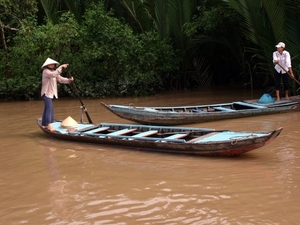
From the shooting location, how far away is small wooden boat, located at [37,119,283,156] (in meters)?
5.51

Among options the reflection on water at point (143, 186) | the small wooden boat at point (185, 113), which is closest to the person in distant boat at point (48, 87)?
the reflection on water at point (143, 186)

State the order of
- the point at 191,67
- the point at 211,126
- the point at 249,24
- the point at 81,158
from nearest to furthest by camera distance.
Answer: the point at 81,158
the point at 211,126
the point at 249,24
the point at 191,67

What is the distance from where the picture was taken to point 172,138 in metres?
6.15

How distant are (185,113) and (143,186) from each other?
13.3ft

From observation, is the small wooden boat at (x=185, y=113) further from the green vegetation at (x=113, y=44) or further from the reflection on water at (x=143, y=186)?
the green vegetation at (x=113, y=44)

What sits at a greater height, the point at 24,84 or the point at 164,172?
the point at 24,84

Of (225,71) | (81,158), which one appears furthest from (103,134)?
(225,71)

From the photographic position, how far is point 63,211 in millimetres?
4168

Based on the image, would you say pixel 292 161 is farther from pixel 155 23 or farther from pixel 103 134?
pixel 155 23

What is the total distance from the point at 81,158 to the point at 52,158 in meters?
0.46

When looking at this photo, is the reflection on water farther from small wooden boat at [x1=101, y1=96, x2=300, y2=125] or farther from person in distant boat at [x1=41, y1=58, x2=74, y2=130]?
small wooden boat at [x1=101, y1=96, x2=300, y2=125]

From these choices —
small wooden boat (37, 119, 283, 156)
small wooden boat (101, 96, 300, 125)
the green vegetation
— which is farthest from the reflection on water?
the green vegetation

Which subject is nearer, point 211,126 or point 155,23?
point 211,126

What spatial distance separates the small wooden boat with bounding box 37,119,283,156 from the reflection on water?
0.12 meters
